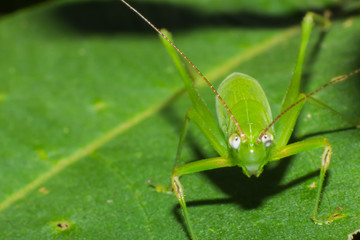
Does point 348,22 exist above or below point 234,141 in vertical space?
above

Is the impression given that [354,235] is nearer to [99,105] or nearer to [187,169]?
[187,169]

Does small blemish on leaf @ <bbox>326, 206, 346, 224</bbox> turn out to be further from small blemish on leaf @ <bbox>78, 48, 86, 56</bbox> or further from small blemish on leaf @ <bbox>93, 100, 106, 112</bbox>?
small blemish on leaf @ <bbox>78, 48, 86, 56</bbox>

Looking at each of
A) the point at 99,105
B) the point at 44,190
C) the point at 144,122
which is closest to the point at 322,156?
the point at 144,122

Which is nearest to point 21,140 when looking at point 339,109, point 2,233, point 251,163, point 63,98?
point 63,98

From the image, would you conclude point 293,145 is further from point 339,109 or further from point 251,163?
point 339,109

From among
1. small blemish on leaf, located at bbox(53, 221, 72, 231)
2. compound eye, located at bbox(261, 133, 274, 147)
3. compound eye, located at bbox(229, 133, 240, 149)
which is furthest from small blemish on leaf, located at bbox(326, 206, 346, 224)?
small blemish on leaf, located at bbox(53, 221, 72, 231)

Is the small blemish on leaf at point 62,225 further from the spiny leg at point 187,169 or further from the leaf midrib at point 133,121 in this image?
the spiny leg at point 187,169

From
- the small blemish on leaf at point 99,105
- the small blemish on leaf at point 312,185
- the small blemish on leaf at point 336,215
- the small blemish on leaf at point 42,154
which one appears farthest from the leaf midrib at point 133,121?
the small blemish on leaf at point 336,215
